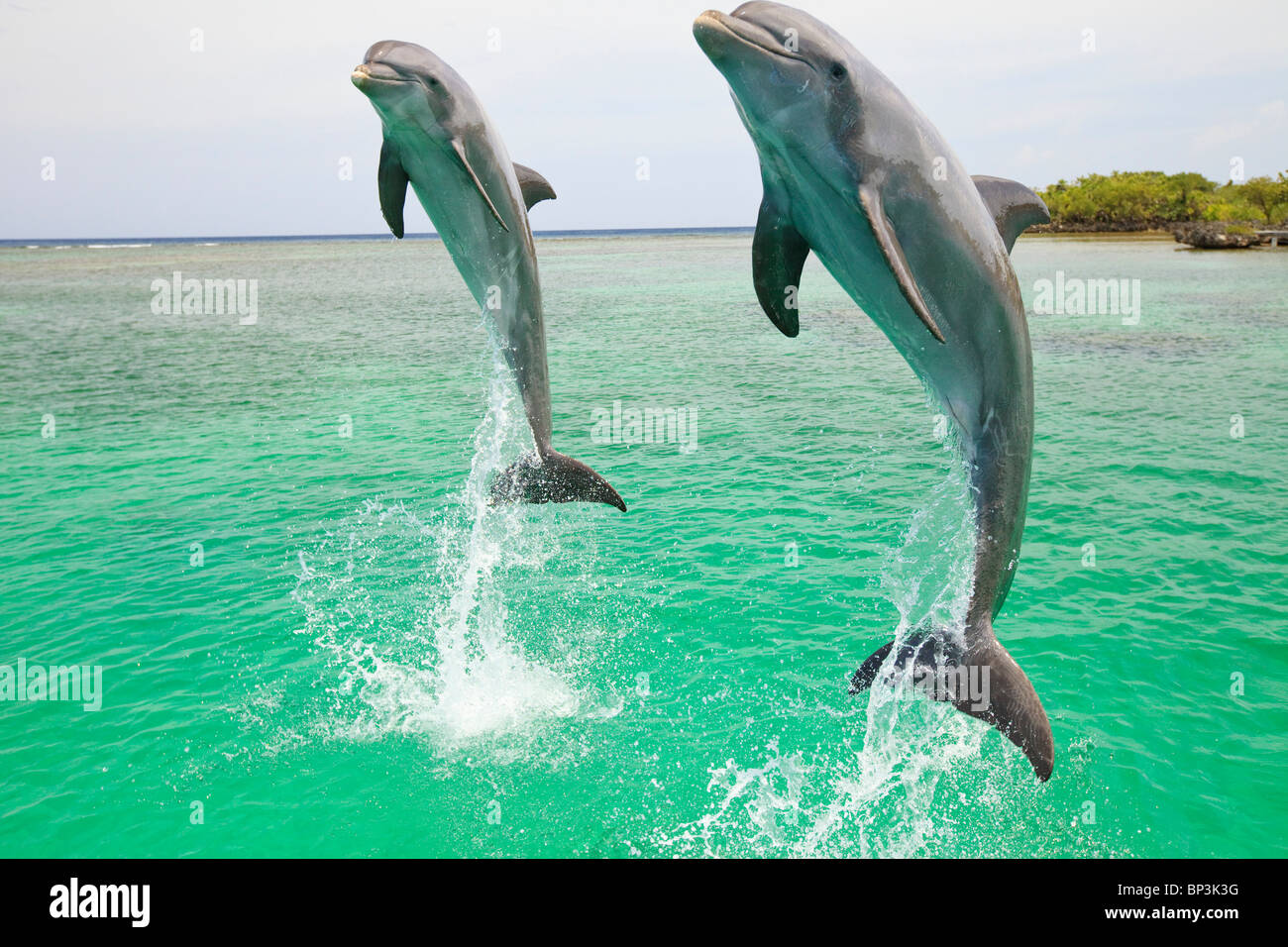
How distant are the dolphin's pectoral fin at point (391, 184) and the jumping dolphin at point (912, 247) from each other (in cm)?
298

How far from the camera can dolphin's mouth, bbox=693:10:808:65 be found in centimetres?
404

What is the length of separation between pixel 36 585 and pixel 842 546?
9.75 metres

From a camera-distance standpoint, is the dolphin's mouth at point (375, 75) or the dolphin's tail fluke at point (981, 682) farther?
the dolphin's mouth at point (375, 75)

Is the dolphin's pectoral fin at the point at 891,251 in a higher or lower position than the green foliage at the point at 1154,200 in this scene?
lower

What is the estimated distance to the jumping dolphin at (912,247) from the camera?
13.8 feet

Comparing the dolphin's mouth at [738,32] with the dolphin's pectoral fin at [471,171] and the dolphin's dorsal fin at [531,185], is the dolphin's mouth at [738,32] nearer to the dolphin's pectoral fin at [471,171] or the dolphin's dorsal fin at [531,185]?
the dolphin's pectoral fin at [471,171]

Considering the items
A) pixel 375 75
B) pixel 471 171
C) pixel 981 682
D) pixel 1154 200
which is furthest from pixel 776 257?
pixel 1154 200

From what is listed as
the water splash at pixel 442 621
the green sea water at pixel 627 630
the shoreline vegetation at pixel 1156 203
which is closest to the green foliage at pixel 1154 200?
the shoreline vegetation at pixel 1156 203

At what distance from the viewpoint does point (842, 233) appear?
454cm

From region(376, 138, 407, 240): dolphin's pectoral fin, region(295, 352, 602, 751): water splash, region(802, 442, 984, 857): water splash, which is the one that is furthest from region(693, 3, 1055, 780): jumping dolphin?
region(295, 352, 602, 751): water splash

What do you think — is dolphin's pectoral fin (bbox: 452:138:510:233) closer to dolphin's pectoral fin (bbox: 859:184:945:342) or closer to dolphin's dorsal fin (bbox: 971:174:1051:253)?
dolphin's pectoral fin (bbox: 859:184:945:342)

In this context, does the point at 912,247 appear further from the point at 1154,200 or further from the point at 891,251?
the point at 1154,200

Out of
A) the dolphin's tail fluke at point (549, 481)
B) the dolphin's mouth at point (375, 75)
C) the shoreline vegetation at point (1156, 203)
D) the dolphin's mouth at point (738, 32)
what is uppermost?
the shoreline vegetation at point (1156, 203)

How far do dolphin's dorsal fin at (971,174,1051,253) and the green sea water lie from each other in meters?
1.59
